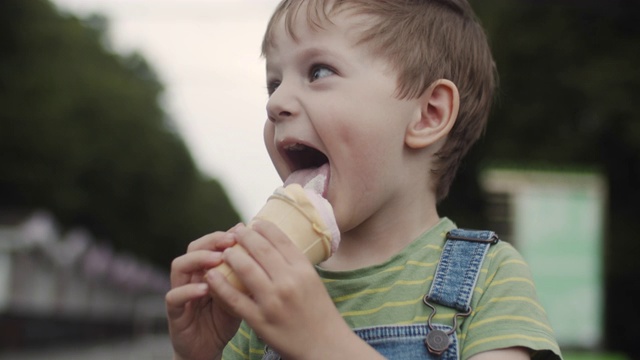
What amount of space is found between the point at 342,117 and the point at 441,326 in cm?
46

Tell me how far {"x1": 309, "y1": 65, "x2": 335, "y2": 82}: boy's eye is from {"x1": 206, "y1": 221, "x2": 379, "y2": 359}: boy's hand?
1.44ft

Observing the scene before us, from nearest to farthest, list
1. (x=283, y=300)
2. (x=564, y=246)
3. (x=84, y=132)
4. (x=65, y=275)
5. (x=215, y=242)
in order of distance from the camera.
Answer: (x=283, y=300)
(x=215, y=242)
(x=564, y=246)
(x=84, y=132)
(x=65, y=275)

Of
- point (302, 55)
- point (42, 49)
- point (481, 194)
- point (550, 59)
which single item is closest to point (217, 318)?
point (302, 55)

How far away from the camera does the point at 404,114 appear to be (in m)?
2.10

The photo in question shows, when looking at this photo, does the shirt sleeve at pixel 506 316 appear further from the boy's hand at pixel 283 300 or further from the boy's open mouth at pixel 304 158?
the boy's open mouth at pixel 304 158

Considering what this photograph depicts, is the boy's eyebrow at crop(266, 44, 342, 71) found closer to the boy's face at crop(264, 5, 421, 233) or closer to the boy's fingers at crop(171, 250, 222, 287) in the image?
the boy's face at crop(264, 5, 421, 233)

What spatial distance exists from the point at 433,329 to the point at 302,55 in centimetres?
64

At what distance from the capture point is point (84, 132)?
39438 millimetres

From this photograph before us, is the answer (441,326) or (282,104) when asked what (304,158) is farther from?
(441,326)

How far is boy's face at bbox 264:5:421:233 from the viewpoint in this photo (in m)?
2.02

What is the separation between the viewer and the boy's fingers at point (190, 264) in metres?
1.83

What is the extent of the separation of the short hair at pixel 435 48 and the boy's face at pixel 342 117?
3 cm

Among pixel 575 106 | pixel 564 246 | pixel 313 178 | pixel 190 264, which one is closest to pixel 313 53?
pixel 313 178

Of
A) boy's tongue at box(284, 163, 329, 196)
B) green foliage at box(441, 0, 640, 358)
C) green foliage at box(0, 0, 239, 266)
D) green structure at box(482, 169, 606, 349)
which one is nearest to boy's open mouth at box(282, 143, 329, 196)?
boy's tongue at box(284, 163, 329, 196)
